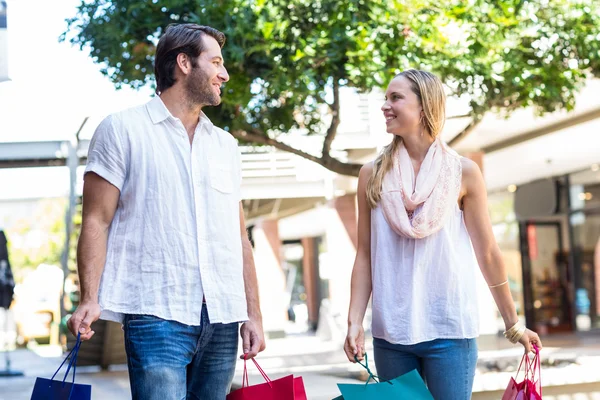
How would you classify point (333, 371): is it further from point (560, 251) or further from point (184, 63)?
point (560, 251)

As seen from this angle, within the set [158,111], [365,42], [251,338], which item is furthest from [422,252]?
[365,42]

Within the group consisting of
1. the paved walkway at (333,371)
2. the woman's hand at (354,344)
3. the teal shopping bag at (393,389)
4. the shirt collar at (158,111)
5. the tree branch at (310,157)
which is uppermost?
the tree branch at (310,157)

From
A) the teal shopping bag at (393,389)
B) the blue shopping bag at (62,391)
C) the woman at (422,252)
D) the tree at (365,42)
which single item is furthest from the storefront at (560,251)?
the blue shopping bag at (62,391)

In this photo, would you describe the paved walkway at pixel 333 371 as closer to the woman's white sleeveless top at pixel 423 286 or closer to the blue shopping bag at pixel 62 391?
the woman's white sleeveless top at pixel 423 286

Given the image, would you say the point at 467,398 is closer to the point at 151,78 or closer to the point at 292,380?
the point at 292,380

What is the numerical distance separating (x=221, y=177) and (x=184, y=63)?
0.37 metres

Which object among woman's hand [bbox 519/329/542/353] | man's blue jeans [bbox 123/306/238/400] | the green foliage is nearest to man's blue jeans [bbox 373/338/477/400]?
woman's hand [bbox 519/329/542/353]

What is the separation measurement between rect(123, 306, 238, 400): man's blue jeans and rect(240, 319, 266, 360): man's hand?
89mm

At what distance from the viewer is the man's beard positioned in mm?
2846

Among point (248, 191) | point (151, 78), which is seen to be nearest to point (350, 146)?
point (248, 191)

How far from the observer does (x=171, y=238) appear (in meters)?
2.70

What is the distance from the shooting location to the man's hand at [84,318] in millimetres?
2500

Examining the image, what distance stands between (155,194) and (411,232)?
31.6 inches

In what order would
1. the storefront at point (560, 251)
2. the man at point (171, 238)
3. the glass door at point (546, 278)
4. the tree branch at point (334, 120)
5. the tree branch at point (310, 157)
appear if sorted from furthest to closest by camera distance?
the glass door at point (546, 278) → the storefront at point (560, 251) → the tree branch at point (310, 157) → the tree branch at point (334, 120) → the man at point (171, 238)
